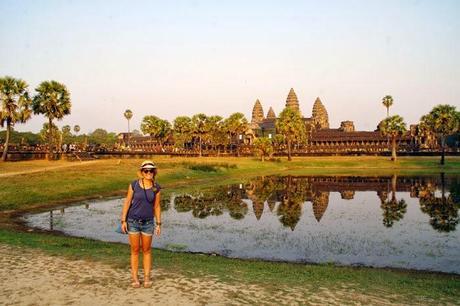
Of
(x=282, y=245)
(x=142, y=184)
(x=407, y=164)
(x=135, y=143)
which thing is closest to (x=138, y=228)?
(x=142, y=184)

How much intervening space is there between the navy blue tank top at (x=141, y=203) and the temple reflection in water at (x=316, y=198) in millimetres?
13255

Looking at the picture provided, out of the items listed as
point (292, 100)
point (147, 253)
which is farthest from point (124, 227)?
point (292, 100)

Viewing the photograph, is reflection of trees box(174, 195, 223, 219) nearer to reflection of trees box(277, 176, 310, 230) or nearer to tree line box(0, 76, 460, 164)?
reflection of trees box(277, 176, 310, 230)

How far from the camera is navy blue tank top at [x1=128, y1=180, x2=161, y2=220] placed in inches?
343

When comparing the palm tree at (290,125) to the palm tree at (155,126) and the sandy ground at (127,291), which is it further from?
the sandy ground at (127,291)

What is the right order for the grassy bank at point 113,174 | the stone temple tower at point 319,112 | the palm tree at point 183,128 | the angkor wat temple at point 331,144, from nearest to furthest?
the grassy bank at point 113,174 < the angkor wat temple at point 331,144 < the palm tree at point 183,128 < the stone temple tower at point 319,112

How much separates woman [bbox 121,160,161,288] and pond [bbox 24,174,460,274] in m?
6.64

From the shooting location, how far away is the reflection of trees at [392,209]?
75.9ft

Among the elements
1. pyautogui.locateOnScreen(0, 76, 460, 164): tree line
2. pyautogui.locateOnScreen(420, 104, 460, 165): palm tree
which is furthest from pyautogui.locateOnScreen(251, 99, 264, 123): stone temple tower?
pyautogui.locateOnScreen(420, 104, 460, 165): palm tree

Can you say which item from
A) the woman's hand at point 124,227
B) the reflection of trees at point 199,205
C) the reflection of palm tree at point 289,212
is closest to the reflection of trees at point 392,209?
the reflection of palm tree at point 289,212

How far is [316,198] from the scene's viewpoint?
107ft

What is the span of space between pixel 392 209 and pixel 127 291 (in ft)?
74.0

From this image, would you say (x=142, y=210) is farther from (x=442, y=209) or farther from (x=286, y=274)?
(x=442, y=209)

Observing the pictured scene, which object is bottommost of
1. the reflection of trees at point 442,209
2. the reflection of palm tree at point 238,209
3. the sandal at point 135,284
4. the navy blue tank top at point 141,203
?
the reflection of palm tree at point 238,209
